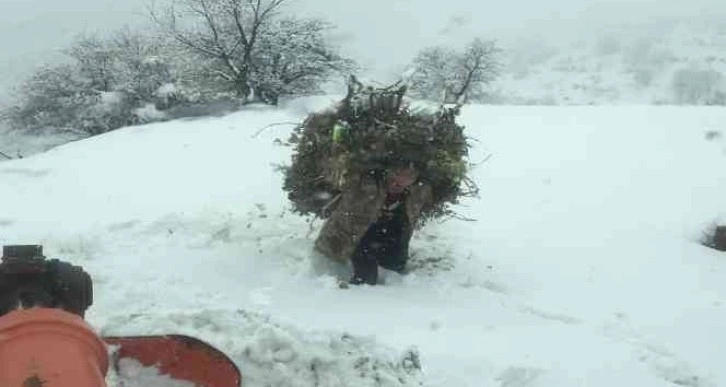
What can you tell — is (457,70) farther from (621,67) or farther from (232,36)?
(232,36)

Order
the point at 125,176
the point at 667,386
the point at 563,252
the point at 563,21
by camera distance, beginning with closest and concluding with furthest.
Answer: the point at 667,386 < the point at 563,252 < the point at 125,176 < the point at 563,21

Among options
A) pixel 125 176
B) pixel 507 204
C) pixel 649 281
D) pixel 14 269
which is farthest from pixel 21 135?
pixel 14 269

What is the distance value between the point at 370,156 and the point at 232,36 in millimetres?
16745

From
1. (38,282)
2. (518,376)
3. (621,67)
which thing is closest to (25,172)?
(518,376)

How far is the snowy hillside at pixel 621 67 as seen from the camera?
91.0 feet

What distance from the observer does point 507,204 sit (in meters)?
8.05

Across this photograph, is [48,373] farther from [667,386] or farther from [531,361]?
[667,386]

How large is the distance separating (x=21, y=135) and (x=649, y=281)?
23.5 m

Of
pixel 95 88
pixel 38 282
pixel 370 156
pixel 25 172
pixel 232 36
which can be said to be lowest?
pixel 95 88

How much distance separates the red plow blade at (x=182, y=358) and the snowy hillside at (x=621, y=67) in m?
25.3

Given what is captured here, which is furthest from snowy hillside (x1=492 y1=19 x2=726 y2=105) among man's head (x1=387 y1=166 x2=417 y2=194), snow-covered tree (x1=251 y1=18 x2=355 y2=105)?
man's head (x1=387 y1=166 x2=417 y2=194)

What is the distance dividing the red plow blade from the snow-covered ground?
0.33 metres

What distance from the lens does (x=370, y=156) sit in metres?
4.98

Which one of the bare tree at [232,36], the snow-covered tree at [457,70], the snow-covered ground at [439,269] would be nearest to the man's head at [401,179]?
the snow-covered ground at [439,269]
